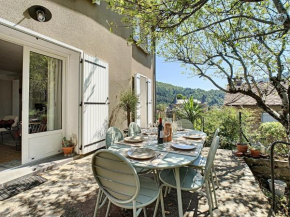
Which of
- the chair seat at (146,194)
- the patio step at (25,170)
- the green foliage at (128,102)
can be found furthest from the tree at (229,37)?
the patio step at (25,170)

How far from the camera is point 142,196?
1.52 metres

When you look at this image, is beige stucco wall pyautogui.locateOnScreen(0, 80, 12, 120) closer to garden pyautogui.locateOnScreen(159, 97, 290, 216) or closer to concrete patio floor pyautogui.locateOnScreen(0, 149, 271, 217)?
concrete patio floor pyautogui.locateOnScreen(0, 149, 271, 217)

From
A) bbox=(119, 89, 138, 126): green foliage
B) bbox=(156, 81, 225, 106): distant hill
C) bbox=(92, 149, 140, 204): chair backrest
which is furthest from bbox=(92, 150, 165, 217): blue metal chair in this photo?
bbox=(156, 81, 225, 106): distant hill

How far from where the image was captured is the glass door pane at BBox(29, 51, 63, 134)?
128 inches

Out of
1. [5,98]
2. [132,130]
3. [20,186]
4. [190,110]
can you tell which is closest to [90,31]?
[132,130]

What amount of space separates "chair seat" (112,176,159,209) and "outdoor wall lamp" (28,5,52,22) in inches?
124

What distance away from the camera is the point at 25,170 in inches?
110

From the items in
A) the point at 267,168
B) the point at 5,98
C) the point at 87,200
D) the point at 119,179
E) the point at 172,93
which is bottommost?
the point at 267,168

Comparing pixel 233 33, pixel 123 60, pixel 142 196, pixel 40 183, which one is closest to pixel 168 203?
pixel 142 196

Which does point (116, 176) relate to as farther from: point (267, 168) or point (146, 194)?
point (267, 168)

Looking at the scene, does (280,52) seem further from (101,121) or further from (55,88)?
(55,88)

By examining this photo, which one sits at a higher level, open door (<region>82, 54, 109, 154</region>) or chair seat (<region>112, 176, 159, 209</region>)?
open door (<region>82, 54, 109, 154</region>)

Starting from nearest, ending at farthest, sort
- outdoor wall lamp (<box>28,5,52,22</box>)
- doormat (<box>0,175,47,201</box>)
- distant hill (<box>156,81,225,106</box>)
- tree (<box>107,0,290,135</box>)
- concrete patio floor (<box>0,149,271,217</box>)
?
concrete patio floor (<box>0,149,271,217</box>) → doormat (<box>0,175,47,201</box>) → tree (<box>107,0,290,135</box>) → outdoor wall lamp (<box>28,5,52,22</box>) → distant hill (<box>156,81,225,106</box>)

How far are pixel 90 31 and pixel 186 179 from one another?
3.99m
